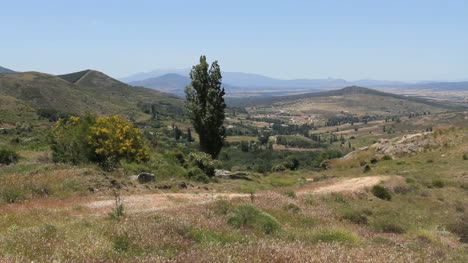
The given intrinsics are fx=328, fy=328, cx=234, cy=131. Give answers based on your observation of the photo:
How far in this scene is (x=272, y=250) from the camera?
6629 millimetres

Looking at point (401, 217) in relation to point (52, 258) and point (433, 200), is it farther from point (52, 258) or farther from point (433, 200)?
point (52, 258)

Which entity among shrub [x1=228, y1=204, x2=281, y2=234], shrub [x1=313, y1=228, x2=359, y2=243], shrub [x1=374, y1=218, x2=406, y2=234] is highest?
shrub [x1=313, y1=228, x2=359, y2=243]

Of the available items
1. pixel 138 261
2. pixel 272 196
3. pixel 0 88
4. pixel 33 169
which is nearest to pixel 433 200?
pixel 272 196

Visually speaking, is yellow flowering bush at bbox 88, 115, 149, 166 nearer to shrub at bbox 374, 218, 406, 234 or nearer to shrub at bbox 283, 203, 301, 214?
shrub at bbox 283, 203, 301, 214

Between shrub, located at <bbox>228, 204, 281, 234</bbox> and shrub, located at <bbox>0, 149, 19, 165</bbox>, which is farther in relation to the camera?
shrub, located at <bbox>0, 149, 19, 165</bbox>

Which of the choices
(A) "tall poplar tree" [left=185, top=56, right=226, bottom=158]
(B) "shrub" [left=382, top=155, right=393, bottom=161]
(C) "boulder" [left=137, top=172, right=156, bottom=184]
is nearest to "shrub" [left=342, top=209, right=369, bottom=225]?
(C) "boulder" [left=137, top=172, right=156, bottom=184]

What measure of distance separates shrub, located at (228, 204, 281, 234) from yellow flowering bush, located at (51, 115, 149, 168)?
17042 millimetres

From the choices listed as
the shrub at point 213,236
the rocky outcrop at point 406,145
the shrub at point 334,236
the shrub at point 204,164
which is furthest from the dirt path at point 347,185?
the rocky outcrop at point 406,145

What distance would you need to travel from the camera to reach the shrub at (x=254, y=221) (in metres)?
10.7

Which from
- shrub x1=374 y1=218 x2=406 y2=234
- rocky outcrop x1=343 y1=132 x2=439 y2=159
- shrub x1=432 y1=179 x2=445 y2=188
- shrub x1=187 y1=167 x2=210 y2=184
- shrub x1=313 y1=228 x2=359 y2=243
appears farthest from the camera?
rocky outcrop x1=343 y1=132 x2=439 y2=159

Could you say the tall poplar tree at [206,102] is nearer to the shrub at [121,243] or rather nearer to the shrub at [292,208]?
the shrub at [292,208]

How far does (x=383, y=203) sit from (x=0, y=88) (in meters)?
181

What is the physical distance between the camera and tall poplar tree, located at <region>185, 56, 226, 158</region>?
36.4 meters

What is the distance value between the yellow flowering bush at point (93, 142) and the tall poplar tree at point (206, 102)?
998 centimetres
